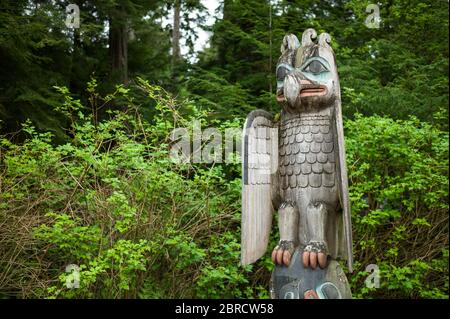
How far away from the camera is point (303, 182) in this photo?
4461 millimetres

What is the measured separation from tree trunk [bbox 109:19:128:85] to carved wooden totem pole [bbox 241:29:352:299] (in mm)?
6019

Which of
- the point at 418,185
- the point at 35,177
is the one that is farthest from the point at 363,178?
the point at 35,177

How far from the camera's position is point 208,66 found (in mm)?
11492

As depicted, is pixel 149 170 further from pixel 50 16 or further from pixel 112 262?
pixel 50 16

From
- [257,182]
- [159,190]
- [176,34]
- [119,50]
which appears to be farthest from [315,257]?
[176,34]

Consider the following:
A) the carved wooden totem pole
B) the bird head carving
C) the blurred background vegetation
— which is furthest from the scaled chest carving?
the blurred background vegetation

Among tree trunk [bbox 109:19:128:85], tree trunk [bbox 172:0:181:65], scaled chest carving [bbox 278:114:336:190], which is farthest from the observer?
tree trunk [bbox 172:0:181:65]

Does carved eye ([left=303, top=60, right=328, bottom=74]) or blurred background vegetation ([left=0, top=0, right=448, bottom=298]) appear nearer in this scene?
carved eye ([left=303, top=60, right=328, bottom=74])

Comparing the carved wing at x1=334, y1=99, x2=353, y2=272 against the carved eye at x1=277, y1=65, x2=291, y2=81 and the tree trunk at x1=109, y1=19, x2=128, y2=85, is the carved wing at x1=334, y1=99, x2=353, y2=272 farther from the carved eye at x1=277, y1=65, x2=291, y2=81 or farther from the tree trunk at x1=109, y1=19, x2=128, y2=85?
the tree trunk at x1=109, y1=19, x2=128, y2=85

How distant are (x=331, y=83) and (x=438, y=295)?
3314 millimetres

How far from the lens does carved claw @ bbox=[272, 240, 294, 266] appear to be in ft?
14.1

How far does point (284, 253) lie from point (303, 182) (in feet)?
1.87

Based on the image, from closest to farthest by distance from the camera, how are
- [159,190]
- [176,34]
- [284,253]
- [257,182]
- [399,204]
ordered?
[284,253] < [257,182] < [159,190] < [399,204] < [176,34]

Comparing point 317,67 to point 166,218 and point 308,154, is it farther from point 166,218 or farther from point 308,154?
point 166,218
